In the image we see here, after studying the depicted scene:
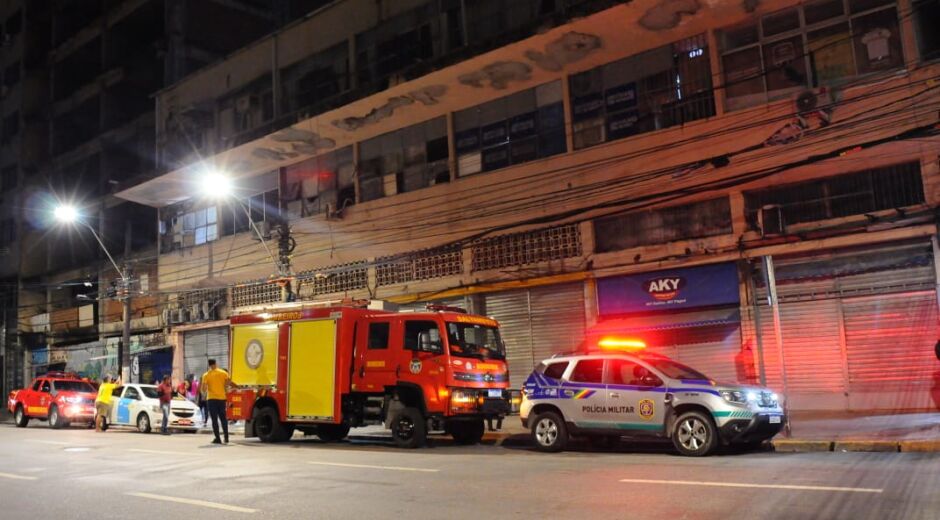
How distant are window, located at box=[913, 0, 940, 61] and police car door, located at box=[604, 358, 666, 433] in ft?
32.6

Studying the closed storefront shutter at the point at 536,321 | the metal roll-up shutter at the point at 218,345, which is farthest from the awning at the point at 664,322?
the metal roll-up shutter at the point at 218,345

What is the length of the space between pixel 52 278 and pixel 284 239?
27.0 m

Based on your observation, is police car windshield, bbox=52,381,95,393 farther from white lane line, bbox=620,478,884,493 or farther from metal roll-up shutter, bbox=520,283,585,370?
white lane line, bbox=620,478,884,493

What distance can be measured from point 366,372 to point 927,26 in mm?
14303

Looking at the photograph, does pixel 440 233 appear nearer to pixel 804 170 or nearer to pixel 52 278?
pixel 804 170

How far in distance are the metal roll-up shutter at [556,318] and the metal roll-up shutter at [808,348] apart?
16.2ft

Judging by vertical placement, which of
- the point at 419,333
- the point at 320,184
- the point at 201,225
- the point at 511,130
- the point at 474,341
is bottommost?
the point at 474,341

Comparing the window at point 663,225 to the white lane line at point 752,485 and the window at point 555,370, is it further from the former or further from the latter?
the white lane line at point 752,485

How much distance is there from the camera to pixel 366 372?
49.0 feet

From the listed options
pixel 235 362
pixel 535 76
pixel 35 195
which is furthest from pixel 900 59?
pixel 35 195

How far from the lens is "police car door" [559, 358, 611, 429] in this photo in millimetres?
12727

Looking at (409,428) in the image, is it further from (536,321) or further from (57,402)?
(57,402)

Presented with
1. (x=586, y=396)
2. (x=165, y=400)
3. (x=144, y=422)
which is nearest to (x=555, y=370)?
(x=586, y=396)

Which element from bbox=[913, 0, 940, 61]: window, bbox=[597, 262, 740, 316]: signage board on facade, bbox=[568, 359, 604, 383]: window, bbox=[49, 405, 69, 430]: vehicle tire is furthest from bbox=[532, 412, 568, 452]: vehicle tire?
bbox=[49, 405, 69, 430]: vehicle tire
